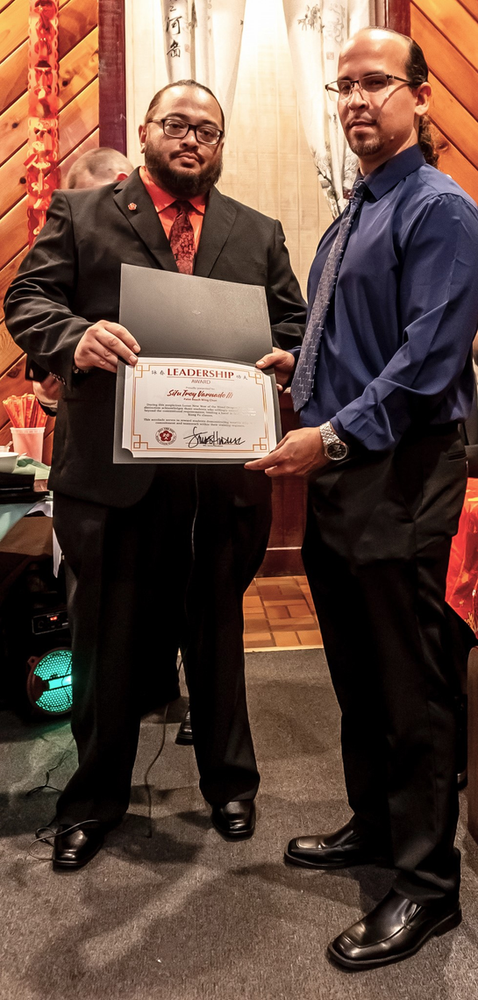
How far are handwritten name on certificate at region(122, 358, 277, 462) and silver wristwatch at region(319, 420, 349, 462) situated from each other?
0.18 m

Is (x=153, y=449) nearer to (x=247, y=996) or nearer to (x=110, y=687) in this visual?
(x=110, y=687)

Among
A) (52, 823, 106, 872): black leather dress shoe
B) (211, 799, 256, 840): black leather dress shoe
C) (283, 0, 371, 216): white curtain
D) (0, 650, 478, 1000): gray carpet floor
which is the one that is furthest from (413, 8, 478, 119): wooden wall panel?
(52, 823, 106, 872): black leather dress shoe

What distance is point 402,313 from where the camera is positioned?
1192 millimetres

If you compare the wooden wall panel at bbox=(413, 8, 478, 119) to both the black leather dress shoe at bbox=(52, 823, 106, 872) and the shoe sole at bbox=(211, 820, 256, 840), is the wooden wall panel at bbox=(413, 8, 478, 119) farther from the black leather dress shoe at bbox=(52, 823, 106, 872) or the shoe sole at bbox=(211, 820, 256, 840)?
the black leather dress shoe at bbox=(52, 823, 106, 872)

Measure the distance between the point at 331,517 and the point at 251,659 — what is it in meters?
1.58

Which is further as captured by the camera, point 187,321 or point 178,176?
point 178,176

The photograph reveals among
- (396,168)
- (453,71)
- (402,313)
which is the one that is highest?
(453,71)

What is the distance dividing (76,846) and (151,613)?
0.49 metres

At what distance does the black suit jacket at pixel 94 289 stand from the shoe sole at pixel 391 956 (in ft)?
2.73

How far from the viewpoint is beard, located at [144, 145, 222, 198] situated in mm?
1479

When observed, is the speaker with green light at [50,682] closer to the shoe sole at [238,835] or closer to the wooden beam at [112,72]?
the shoe sole at [238,835]

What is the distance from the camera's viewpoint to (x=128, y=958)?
48.1 inches

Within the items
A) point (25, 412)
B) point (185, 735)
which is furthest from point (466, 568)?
point (25, 412)

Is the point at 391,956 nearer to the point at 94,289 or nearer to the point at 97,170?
the point at 94,289
